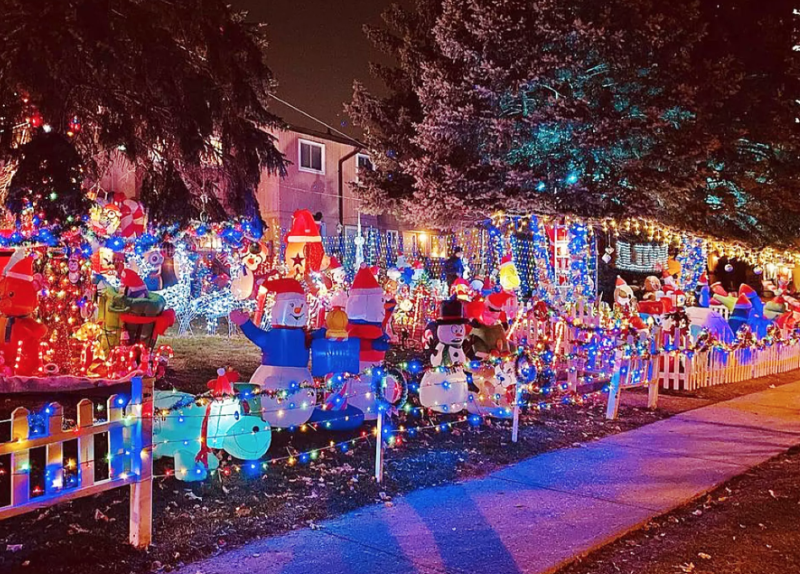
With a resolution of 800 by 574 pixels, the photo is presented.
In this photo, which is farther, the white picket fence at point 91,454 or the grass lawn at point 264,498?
the grass lawn at point 264,498

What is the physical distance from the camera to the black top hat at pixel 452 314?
8281 mm

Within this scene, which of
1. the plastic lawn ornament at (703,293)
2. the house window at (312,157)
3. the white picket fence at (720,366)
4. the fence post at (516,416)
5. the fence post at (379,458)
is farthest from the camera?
the house window at (312,157)

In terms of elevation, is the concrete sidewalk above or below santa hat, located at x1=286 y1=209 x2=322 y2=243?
below

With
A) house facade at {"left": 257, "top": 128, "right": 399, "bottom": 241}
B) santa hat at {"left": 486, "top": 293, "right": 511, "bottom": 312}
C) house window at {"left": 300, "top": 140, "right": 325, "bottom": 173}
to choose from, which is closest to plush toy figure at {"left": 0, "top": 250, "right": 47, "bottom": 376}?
santa hat at {"left": 486, "top": 293, "right": 511, "bottom": 312}

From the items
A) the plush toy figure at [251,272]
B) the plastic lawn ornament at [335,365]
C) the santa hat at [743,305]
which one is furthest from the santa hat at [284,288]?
the santa hat at [743,305]

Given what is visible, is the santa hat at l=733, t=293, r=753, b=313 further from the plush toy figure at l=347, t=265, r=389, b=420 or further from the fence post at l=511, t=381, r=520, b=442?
the plush toy figure at l=347, t=265, r=389, b=420

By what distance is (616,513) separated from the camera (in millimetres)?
5371

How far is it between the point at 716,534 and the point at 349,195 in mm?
24304

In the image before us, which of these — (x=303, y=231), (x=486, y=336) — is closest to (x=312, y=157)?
(x=303, y=231)

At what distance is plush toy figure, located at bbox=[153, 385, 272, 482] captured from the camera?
18.0 feet

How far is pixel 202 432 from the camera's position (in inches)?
218

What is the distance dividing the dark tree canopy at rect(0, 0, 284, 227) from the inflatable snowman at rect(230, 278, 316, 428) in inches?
101

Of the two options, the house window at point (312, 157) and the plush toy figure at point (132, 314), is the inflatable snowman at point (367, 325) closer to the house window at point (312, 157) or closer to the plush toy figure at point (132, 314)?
the plush toy figure at point (132, 314)

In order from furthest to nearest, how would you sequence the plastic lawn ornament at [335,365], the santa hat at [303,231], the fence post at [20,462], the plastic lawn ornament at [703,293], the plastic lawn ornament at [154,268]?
1. the plastic lawn ornament at [703,293]
2. the santa hat at [303,231]
3. the plastic lawn ornament at [154,268]
4. the plastic lawn ornament at [335,365]
5. the fence post at [20,462]
